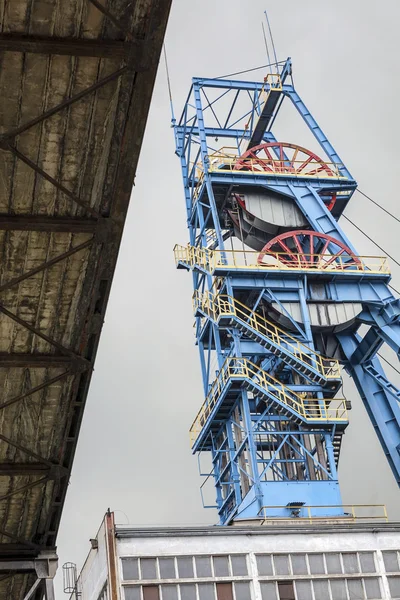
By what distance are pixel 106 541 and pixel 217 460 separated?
17920 millimetres

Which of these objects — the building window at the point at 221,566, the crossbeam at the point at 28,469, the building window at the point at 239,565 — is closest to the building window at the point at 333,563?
the building window at the point at 239,565

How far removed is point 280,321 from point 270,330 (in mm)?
634

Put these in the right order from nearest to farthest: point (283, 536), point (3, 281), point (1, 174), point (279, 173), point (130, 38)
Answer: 1. point (130, 38)
2. point (1, 174)
3. point (3, 281)
4. point (283, 536)
5. point (279, 173)

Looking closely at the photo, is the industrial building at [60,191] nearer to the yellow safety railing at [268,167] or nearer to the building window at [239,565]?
the building window at [239,565]

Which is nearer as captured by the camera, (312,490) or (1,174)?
(1,174)

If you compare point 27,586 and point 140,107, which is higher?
point 140,107

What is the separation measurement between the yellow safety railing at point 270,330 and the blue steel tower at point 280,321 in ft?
0.26

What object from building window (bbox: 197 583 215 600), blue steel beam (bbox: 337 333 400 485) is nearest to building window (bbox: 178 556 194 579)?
building window (bbox: 197 583 215 600)

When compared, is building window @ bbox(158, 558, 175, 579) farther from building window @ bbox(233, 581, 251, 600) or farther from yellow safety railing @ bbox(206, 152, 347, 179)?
yellow safety railing @ bbox(206, 152, 347, 179)

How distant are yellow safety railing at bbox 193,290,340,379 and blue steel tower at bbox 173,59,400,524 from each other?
8cm

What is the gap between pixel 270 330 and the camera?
39594 millimetres

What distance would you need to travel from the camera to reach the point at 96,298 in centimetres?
1484

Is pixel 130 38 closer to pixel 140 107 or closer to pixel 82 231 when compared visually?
pixel 140 107

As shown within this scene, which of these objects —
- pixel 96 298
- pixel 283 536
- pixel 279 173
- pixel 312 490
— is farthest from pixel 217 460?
pixel 96 298
